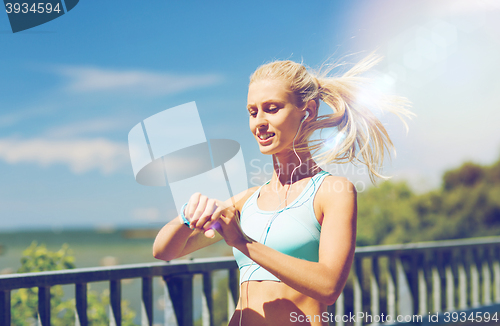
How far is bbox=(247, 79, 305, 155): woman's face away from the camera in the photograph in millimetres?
1269

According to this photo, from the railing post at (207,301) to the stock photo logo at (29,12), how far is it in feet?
4.52

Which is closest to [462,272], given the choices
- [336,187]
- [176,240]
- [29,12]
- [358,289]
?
[358,289]

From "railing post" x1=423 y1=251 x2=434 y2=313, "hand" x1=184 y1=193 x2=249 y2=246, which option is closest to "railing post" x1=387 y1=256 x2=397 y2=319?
"railing post" x1=423 y1=251 x2=434 y2=313

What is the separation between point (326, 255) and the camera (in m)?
1.09

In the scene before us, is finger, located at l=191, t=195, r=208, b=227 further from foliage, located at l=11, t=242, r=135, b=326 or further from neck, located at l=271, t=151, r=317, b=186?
foliage, located at l=11, t=242, r=135, b=326

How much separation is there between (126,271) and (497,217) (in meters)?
12.2

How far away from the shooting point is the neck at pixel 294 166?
4.58 feet

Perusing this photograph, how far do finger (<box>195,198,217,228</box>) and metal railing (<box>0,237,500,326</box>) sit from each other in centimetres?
98

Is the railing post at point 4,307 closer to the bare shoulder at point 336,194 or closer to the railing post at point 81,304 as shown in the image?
the railing post at point 81,304

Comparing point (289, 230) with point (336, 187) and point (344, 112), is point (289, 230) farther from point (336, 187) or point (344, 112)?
point (344, 112)

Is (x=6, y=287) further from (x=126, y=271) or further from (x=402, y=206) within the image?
(x=402, y=206)

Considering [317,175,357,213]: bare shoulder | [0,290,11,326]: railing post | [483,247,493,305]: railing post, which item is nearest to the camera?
[317,175,357,213]: bare shoulder

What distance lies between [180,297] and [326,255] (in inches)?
45.5

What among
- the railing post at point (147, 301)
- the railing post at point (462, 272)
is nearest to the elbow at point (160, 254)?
the railing post at point (147, 301)
